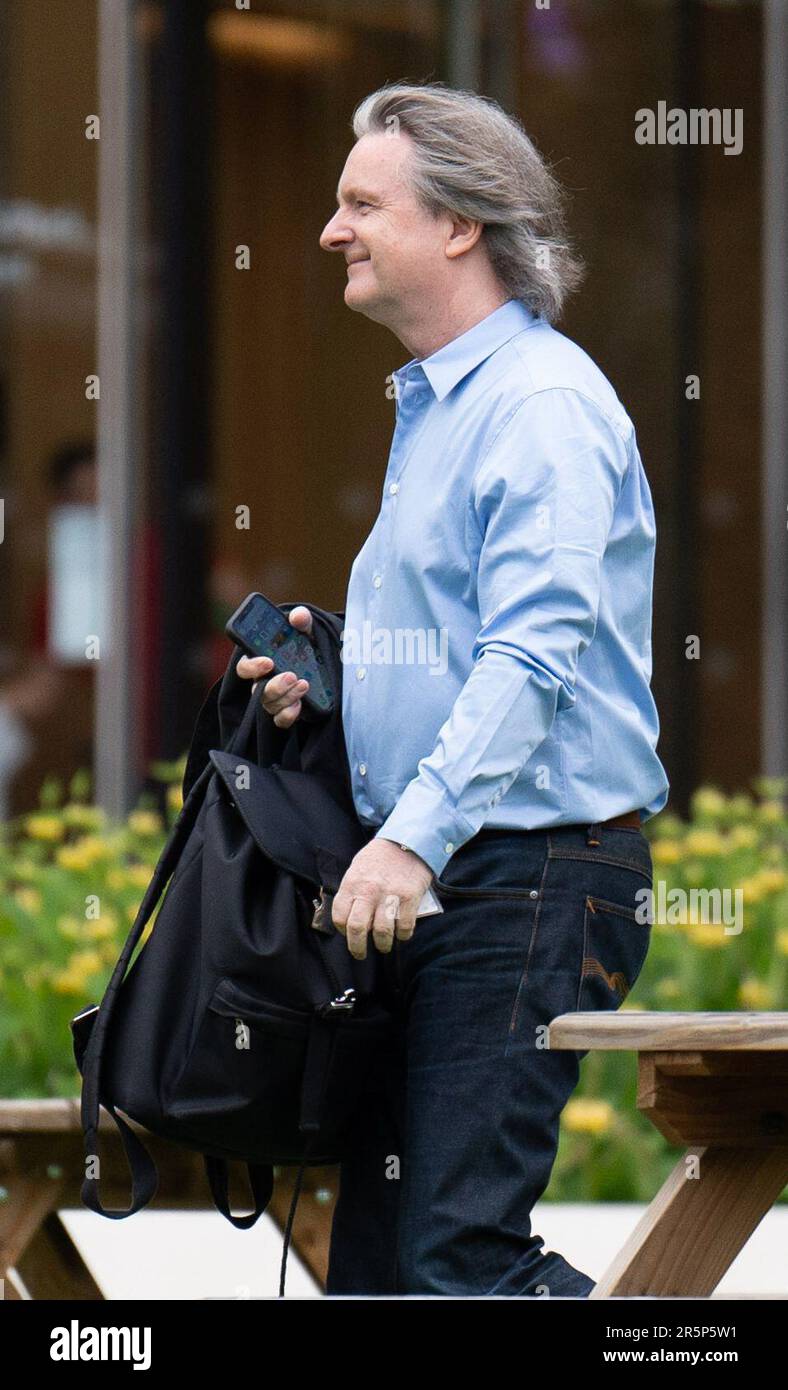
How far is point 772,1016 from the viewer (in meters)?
2.31

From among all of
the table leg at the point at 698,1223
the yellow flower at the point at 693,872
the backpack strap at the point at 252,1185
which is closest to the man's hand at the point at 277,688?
the backpack strap at the point at 252,1185

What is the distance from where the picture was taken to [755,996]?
4.22 m

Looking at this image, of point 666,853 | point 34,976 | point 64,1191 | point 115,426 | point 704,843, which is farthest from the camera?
point 115,426

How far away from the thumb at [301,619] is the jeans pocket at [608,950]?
530 mm

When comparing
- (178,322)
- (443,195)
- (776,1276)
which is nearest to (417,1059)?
(443,195)

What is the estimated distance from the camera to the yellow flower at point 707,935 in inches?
170

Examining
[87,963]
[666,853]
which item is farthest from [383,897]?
[666,853]

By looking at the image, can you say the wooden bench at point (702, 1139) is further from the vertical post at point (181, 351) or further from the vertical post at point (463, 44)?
the vertical post at point (463, 44)

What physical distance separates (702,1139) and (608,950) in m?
0.25

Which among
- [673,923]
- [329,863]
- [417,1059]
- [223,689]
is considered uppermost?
[223,689]

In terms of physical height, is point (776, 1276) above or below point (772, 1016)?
below

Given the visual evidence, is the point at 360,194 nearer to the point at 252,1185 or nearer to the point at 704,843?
the point at 252,1185

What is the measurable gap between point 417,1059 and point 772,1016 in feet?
1.48

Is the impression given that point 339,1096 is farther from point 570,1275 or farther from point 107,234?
point 107,234
